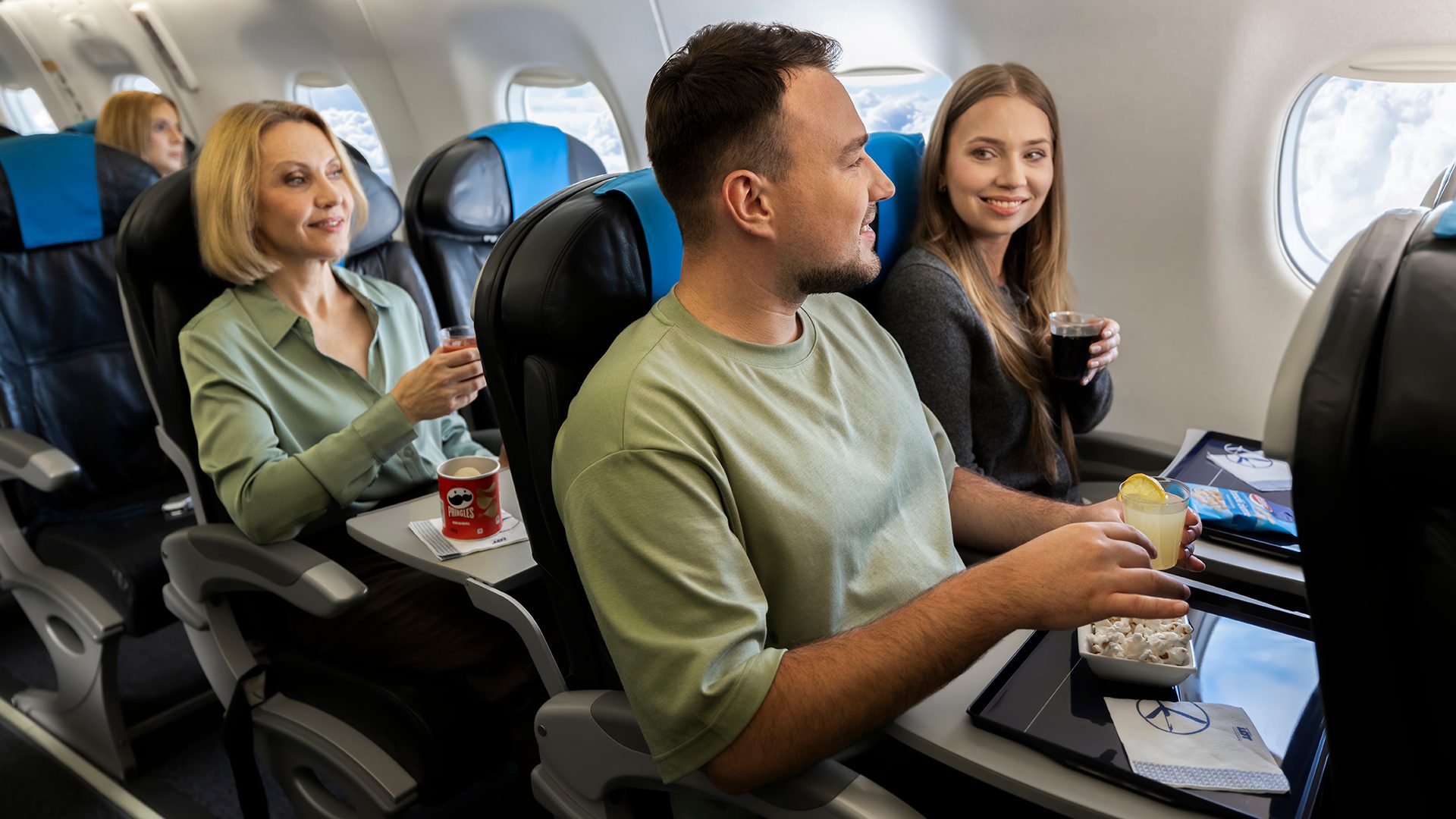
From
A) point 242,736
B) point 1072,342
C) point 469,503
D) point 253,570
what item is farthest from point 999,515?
point 242,736

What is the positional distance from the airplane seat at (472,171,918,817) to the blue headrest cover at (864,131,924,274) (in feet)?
2.25

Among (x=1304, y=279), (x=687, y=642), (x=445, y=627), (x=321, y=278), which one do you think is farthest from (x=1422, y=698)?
(x=1304, y=279)

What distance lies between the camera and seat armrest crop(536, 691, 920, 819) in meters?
1.17

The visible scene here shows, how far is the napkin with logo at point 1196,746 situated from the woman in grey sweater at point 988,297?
0.82m

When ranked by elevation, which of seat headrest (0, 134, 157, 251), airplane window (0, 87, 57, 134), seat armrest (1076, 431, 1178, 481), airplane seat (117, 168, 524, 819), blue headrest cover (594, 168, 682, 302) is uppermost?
airplane window (0, 87, 57, 134)

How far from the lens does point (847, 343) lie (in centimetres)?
164

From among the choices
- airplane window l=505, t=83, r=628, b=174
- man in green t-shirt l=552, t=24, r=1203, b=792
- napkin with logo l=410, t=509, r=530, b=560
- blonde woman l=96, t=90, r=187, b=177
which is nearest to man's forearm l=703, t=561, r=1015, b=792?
man in green t-shirt l=552, t=24, r=1203, b=792

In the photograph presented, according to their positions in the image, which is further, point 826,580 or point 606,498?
point 826,580

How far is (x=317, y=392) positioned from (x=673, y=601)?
134 centimetres

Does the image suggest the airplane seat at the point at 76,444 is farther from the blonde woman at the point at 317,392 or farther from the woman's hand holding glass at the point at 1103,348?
the woman's hand holding glass at the point at 1103,348

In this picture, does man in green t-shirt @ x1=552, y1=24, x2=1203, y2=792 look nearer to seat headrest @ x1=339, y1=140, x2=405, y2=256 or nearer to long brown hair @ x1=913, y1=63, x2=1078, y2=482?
long brown hair @ x1=913, y1=63, x2=1078, y2=482

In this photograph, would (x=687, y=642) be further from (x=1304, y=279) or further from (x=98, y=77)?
(x=98, y=77)

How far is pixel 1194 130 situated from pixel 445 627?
246 centimetres

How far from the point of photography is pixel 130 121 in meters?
5.17
